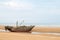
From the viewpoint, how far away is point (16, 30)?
34219mm

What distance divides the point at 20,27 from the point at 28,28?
1.68 metres

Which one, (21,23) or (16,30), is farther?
(21,23)

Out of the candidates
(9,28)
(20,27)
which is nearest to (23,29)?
(20,27)

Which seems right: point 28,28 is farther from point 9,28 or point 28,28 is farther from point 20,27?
point 9,28

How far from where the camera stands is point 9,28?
35.8 meters

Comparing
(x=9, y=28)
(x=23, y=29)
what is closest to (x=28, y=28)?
(x=23, y=29)

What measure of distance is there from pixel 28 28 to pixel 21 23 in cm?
400

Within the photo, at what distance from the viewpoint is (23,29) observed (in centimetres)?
3422

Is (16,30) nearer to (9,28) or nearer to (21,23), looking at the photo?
(9,28)

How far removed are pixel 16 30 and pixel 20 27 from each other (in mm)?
942

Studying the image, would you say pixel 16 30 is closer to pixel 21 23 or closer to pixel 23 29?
pixel 23 29

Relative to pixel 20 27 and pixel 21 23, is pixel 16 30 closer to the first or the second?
pixel 20 27

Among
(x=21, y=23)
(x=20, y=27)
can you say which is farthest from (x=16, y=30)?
(x=21, y=23)
